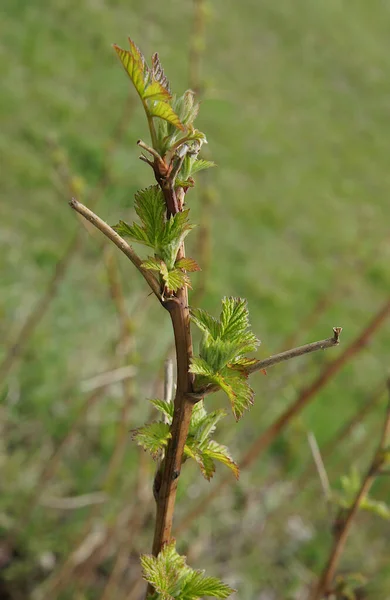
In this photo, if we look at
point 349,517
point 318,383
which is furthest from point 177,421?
point 318,383

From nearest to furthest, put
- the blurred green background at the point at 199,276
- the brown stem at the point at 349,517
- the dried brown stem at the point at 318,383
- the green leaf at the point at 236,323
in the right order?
the green leaf at the point at 236,323 < the brown stem at the point at 349,517 < the dried brown stem at the point at 318,383 < the blurred green background at the point at 199,276

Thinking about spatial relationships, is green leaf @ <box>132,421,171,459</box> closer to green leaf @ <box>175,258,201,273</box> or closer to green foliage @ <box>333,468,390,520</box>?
green leaf @ <box>175,258,201,273</box>

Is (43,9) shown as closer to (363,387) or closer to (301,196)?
(301,196)

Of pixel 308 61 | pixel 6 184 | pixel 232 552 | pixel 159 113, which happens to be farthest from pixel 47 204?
pixel 308 61

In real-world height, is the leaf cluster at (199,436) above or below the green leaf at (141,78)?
below

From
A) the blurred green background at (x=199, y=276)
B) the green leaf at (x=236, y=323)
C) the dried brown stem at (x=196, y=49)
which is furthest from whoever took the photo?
the blurred green background at (x=199, y=276)

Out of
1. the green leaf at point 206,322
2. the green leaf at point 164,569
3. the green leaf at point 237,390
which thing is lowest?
the green leaf at point 164,569

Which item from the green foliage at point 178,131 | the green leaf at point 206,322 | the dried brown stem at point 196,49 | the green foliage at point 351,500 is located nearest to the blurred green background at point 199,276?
the dried brown stem at point 196,49

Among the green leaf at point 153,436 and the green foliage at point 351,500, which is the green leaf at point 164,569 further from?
the green foliage at point 351,500
